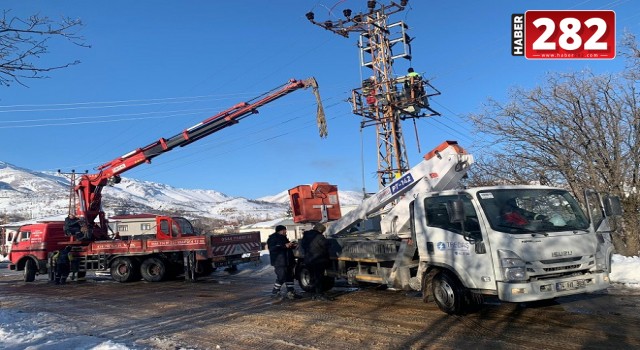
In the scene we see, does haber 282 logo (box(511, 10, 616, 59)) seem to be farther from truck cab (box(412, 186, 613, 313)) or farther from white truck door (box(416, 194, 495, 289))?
white truck door (box(416, 194, 495, 289))

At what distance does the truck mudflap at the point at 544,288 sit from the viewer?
6.68 meters

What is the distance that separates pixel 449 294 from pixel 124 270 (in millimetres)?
13661

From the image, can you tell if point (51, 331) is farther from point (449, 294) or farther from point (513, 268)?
point (513, 268)

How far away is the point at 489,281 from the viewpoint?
6.98 m

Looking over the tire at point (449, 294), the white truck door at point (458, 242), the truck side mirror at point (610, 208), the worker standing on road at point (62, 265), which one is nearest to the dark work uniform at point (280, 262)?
the white truck door at point (458, 242)

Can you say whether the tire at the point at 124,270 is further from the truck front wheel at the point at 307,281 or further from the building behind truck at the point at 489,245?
the building behind truck at the point at 489,245

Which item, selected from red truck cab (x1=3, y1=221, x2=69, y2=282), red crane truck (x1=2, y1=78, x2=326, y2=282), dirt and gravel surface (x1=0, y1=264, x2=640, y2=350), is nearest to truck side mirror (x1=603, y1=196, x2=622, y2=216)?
dirt and gravel surface (x1=0, y1=264, x2=640, y2=350)

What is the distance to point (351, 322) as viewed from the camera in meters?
7.73

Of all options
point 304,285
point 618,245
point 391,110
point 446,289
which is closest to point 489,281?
point 446,289

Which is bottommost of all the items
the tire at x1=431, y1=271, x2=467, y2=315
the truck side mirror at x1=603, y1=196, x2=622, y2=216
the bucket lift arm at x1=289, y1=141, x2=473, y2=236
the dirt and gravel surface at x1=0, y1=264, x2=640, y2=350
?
the dirt and gravel surface at x1=0, y1=264, x2=640, y2=350

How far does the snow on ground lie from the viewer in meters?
6.63

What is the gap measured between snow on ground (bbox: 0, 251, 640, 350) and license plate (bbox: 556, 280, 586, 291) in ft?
11.7

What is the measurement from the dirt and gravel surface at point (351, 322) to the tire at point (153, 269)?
4.99m

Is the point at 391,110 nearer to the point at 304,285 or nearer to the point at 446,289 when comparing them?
the point at 304,285
